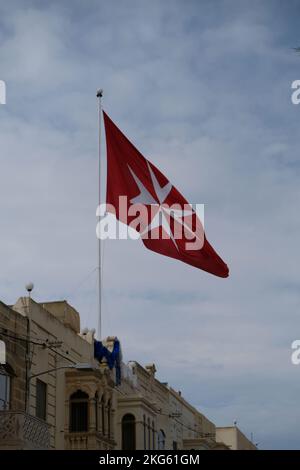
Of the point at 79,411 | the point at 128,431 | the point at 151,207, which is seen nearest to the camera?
the point at 151,207

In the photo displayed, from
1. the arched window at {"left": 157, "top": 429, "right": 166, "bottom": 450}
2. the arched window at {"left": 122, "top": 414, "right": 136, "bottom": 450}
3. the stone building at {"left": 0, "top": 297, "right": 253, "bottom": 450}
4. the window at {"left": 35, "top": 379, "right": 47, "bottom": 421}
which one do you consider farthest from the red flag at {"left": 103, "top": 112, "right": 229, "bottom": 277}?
the arched window at {"left": 157, "top": 429, "right": 166, "bottom": 450}

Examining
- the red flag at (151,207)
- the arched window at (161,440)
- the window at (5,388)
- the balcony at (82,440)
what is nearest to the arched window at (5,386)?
the window at (5,388)

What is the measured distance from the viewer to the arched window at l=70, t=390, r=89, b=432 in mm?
39656

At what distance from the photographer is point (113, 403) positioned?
148 ft

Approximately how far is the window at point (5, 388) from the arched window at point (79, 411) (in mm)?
6238

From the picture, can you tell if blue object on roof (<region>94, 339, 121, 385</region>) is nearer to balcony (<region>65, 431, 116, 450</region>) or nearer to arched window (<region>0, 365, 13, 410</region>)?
balcony (<region>65, 431, 116, 450</region>)

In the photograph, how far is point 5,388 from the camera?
3394cm

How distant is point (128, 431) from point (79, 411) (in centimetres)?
736

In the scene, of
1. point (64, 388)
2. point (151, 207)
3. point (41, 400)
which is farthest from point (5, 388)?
point (151, 207)

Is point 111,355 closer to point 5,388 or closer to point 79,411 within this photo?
point 79,411

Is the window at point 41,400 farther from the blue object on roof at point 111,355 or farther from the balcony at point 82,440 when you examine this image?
the blue object on roof at point 111,355
